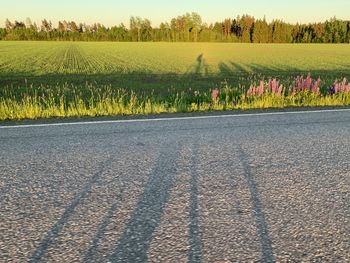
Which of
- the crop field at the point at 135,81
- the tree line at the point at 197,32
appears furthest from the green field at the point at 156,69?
the tree line at the point at 197,32

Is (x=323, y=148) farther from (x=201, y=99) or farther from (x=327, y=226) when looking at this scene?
(x=201, y=99)

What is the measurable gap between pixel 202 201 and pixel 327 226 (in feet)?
3.59

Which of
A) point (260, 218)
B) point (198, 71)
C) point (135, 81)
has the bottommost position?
point (135, 81)

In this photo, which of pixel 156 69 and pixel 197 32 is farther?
pixel 197 32

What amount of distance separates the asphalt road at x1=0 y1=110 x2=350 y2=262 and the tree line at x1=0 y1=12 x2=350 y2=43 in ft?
453

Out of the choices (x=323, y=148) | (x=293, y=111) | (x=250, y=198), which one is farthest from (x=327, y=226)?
(x=293, y=111)

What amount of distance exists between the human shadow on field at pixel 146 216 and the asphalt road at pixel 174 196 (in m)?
0.01

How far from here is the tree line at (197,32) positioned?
5103 inches

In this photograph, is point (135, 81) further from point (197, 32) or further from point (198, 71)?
point (197, 32)

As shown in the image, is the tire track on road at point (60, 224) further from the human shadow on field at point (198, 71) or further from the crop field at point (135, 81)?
the human shadow on field at point (198, 71)

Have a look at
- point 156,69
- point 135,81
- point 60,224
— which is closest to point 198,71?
point 156,69

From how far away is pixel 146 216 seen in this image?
3076 millimetres

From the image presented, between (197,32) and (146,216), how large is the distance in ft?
505

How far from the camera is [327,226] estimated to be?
2936 mm
